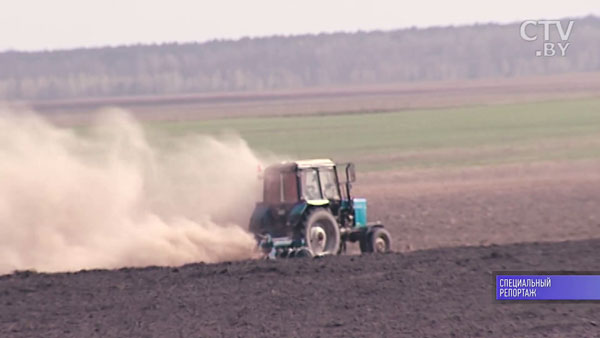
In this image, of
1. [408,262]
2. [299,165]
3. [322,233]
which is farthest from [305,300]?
[299,165]

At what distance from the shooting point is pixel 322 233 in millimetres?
20922

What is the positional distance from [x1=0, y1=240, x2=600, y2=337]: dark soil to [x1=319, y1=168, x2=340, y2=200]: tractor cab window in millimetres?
2636

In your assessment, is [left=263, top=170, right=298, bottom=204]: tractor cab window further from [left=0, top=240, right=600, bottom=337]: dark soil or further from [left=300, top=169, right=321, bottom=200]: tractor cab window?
[left=0, top=240, right=600, bottom=337]: dark soil

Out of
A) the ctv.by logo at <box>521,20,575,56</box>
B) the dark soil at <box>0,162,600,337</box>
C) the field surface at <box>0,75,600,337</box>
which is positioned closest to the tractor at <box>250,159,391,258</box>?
the field surface at <box>0,75,600,337</box>

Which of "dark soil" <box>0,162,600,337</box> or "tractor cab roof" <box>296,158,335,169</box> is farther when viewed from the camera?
"tractor cab roof" <box>296,158,335,169</box>

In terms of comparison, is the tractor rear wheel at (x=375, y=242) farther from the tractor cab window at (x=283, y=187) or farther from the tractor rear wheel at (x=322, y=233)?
the tractor cab window at (x=283, y=187)

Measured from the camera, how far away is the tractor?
20.6 m

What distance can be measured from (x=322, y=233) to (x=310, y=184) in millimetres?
925

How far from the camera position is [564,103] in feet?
227

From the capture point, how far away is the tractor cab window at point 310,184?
68.8 ft

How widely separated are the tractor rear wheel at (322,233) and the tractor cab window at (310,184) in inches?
13.2
